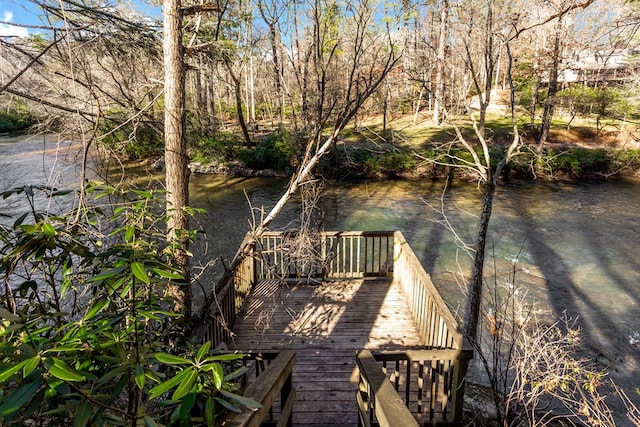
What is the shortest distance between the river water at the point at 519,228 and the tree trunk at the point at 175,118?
3.35 ft

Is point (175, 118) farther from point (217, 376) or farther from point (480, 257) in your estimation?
point (480, 257)

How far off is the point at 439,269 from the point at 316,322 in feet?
15.6

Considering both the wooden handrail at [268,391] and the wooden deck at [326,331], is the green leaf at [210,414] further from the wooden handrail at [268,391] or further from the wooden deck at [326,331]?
the wooden deck at [326,331]

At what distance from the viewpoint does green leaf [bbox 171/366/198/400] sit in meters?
1.35

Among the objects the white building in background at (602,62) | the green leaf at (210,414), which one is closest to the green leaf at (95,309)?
the green leaf at (210,414)

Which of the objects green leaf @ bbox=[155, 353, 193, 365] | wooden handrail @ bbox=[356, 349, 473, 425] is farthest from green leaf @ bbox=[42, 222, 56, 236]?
wooden handrail @ bbox=[356, 349, 473, 425]

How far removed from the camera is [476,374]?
229 inches

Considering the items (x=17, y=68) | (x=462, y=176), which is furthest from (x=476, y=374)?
(x=462, y=176)

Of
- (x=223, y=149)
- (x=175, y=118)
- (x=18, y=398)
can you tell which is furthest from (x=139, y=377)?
(x=223, y=149)

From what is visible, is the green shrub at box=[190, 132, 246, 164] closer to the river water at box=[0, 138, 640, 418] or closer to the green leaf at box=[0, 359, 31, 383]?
the river water at box=[0, 138, 640, 418]

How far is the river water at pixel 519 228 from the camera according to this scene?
7184 millimetres

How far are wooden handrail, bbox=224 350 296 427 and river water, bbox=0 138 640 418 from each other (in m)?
3.10

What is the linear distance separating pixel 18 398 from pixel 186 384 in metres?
0.51

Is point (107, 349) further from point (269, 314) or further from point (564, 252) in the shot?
point (564, 252)
